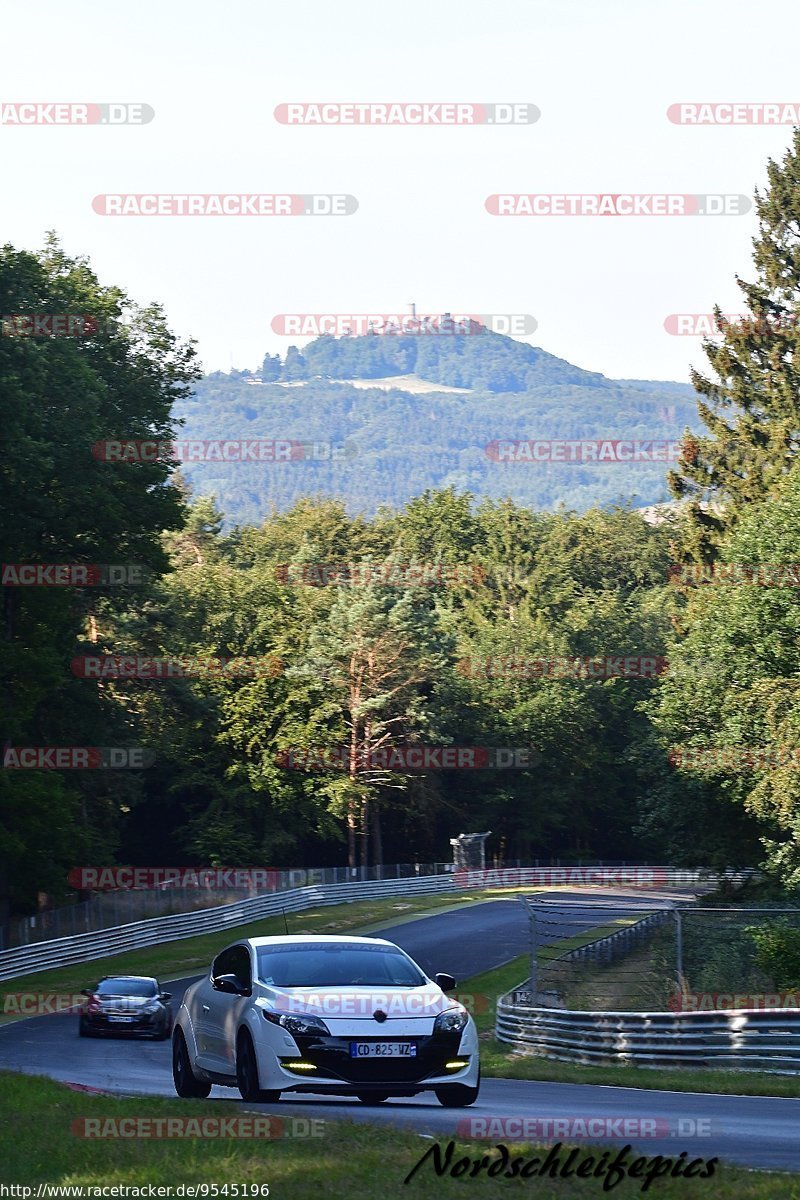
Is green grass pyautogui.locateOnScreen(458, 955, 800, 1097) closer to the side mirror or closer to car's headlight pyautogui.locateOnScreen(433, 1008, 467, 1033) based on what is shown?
car's headlight pyautogui.locateOnScreen(433, 1008, 467, 1033)

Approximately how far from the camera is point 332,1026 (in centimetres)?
1330

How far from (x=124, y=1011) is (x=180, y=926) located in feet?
81.2

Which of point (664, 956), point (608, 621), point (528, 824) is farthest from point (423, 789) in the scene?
point (664, 956)

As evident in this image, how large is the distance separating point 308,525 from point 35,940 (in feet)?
225

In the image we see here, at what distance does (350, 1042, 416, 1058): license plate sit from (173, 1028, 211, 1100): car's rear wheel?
256 cm

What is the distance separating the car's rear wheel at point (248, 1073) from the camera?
44.5ft

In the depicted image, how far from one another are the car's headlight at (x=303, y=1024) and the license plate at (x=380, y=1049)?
26 centimetres
